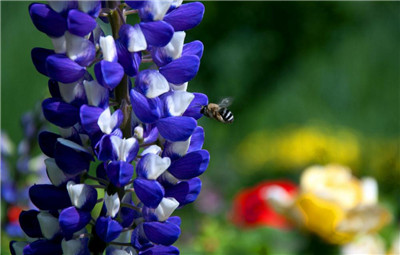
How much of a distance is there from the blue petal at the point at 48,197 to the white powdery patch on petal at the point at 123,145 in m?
0.09

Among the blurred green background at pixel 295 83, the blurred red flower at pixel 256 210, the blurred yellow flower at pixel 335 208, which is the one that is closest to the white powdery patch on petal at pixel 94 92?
the blurred yellow flower at pixel 335 208

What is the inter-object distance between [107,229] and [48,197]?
9 centimetres

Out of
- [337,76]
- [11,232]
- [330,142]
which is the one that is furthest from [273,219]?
[337,76]

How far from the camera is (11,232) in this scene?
1436 mm

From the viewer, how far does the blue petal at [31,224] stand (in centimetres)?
86

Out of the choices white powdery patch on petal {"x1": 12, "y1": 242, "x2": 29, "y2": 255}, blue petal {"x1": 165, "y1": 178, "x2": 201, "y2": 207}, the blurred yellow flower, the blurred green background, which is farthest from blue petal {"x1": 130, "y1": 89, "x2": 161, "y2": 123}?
the blurred green background

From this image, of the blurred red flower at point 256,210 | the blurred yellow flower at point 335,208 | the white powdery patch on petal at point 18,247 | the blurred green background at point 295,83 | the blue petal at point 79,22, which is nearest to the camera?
the blue petal at point 79,22

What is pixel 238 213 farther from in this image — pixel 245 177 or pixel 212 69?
pixel 212 69

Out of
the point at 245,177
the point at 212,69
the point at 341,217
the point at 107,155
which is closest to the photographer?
the point at 107,155

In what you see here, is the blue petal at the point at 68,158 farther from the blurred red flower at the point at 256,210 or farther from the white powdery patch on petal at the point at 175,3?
the blurred red flower at the point at 256,210

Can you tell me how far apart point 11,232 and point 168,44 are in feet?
2.49

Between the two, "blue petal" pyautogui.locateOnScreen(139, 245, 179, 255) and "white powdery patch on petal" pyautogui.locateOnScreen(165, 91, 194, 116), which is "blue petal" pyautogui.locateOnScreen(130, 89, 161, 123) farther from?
"blue petal" pyautogui.locateOnScreen(139, 245, 179, 255)

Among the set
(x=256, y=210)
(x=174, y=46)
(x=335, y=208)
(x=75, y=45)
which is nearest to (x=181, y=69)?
(x=174, y=46)

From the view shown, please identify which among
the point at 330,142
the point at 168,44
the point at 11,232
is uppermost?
the point at 168,44
